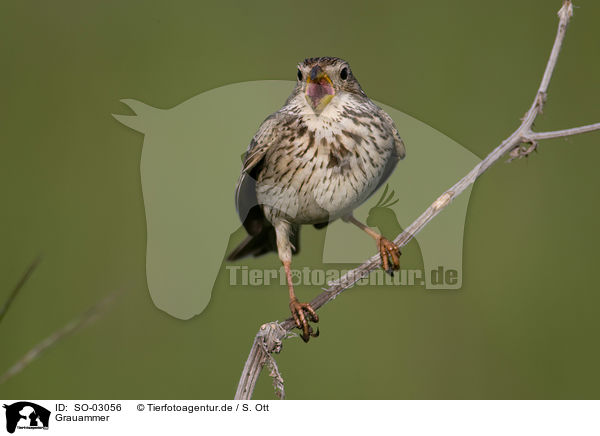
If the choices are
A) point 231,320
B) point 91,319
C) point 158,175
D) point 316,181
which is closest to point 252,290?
point 231,320

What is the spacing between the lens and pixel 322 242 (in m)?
5.89

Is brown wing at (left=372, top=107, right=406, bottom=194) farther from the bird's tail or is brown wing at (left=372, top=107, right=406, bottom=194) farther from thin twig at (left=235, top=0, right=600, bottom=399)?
thin twig at (left=235, top=0, right=600, bottom=399)

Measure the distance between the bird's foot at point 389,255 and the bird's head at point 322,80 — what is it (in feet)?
3.39

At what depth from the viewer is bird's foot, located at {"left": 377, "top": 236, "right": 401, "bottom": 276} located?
4.73 meters

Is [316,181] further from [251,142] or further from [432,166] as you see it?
[432,166]

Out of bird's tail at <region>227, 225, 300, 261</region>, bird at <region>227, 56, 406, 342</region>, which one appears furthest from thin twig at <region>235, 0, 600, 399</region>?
bird's tail at <region>227, 225, 300, 261</region>

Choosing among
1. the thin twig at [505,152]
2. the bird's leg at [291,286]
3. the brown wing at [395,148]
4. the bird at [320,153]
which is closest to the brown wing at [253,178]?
the bird at [320,153]

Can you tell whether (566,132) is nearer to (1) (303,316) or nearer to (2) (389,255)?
(2) (389,255)

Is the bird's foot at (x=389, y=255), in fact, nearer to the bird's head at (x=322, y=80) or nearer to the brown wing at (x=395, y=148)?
the brown wing at (x=395, y=148)

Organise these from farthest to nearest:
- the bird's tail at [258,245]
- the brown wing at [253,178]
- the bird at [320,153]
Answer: the bird's tail at [258,245] → the brown wing at [253,178] → the bird at [320,153]

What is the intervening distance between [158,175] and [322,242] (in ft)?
4.98

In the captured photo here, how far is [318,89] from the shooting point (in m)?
4.45

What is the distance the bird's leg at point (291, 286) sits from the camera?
4527 mm
